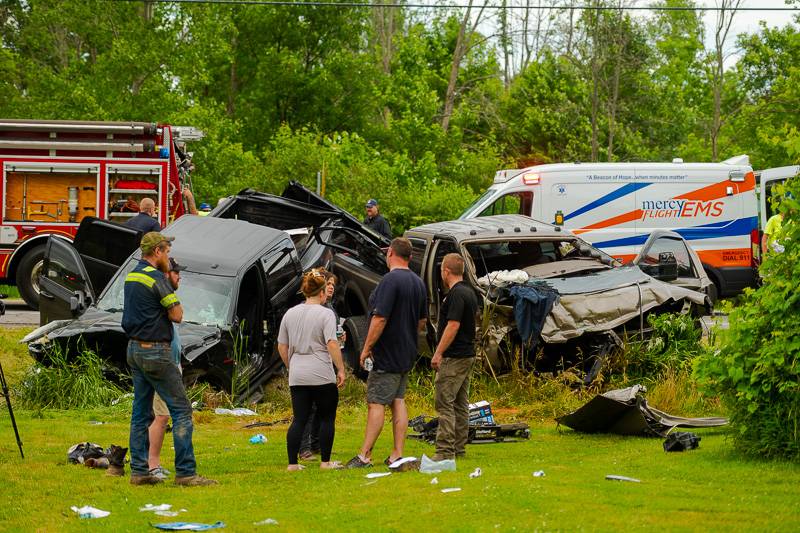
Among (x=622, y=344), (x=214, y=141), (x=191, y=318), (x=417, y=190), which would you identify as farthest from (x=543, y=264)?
(x=214, y=141)

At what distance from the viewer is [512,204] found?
21.0 metres

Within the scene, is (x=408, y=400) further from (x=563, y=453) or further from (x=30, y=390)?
(x=30, y=390)

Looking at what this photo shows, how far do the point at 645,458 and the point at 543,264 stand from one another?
4.82 m

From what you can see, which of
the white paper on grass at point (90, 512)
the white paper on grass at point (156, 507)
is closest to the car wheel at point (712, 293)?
the white paper on grass at point (156, 507)

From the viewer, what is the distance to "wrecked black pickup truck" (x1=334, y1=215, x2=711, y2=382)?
12133 millimetres

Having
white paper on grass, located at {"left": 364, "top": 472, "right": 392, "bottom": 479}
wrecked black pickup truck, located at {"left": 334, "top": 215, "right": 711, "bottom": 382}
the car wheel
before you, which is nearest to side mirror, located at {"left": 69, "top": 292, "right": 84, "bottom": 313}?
wrecked black pickup truck, located at {"left": 334, "top": 215, "right": 711, "bottom": 382}

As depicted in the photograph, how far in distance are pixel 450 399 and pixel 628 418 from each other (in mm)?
2014

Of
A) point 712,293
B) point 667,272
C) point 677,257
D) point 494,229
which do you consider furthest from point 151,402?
point 712,293

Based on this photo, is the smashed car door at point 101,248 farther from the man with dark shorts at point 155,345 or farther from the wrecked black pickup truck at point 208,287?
the man with dark shorts at point 155,345

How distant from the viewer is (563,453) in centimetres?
976

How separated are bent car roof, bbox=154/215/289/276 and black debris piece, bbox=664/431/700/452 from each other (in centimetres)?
546

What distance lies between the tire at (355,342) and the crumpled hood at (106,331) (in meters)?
1.54

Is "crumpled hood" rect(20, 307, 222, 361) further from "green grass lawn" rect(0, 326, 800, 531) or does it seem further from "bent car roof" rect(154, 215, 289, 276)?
"green grass lawn" rect(0, 326, 800, 531)

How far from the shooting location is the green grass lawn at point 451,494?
6902mm
